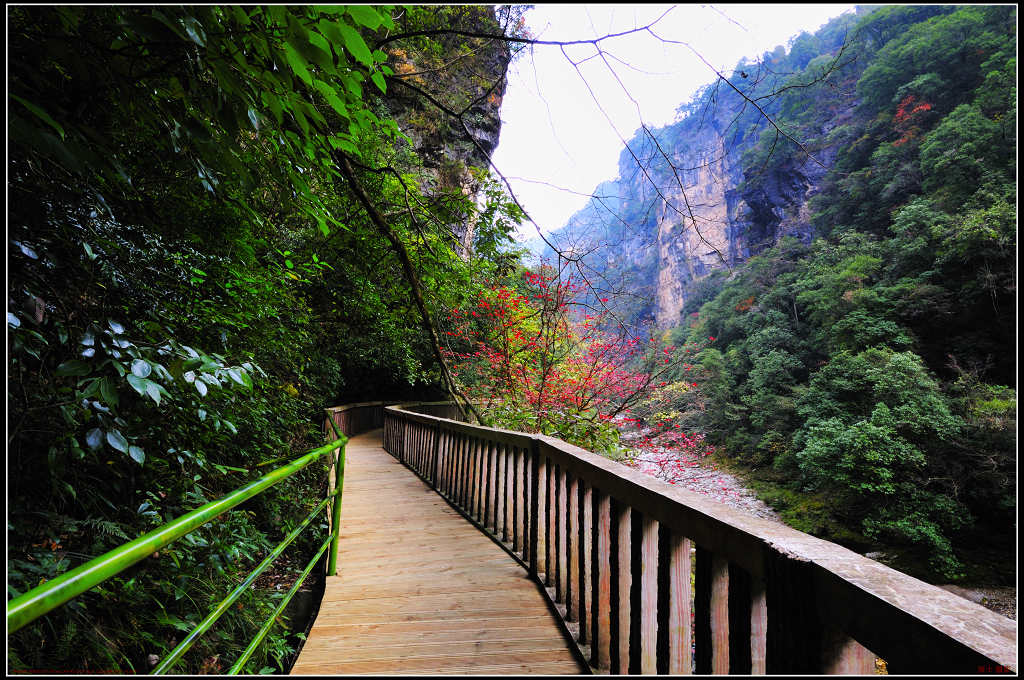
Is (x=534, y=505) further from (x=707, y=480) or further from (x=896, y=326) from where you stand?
(x=896, y=326)

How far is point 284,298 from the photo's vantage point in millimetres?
4215

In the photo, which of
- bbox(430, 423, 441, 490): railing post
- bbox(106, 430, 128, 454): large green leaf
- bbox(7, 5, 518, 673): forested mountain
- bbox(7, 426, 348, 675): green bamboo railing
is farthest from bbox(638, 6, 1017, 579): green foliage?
bbox(106, 430, 128, 454): large green leaf

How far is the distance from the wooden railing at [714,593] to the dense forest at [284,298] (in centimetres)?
83

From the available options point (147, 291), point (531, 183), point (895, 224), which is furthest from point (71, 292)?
point (895, 224)

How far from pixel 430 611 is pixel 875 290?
70.0 feet

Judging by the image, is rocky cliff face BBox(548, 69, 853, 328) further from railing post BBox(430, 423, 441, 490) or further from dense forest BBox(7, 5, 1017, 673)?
railing post BBox(430, 423, 441, 490)

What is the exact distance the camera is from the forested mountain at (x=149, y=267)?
1.21 metres

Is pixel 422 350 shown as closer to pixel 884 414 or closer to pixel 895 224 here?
pixel 884 414

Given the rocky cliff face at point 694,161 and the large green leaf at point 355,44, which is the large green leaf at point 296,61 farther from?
the rocky cliff face at point 694,161

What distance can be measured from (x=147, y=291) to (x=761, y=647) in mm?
2715

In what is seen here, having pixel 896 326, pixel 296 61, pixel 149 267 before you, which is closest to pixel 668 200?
pixel 296 61

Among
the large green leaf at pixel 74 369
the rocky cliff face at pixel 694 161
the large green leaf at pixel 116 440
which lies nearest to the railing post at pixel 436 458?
the rocky cliff face at pixel 694 161

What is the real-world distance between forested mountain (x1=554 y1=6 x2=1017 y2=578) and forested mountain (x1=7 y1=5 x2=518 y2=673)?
136 centimetres

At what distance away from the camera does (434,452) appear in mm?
5660
